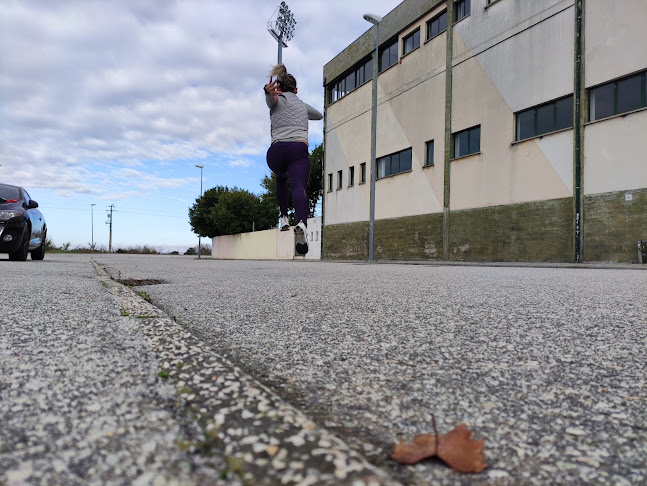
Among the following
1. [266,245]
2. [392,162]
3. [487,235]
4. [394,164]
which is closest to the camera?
[487,235]

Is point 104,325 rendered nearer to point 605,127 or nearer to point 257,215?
point 605,127

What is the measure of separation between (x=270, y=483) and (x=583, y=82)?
14673 millimetres

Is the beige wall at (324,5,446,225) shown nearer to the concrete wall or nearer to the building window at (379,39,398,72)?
the building window at (379,39,398,72)

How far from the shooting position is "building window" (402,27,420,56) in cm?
1933

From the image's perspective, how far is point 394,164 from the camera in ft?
65.9

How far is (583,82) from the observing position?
1251cm

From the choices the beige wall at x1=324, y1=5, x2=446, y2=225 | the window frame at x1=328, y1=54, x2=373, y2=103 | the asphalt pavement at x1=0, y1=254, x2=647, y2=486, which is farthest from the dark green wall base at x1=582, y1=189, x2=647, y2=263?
the window frame at x1=328, y1=54, x2=373, y2=103

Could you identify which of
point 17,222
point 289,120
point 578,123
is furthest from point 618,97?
point 17,222

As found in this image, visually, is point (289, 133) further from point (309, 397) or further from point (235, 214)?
point (235, 214)

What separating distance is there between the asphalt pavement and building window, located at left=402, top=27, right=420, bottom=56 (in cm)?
1957

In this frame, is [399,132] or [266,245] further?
[266,245]

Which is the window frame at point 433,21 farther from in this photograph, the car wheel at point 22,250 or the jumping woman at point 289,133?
the car wheel at point 22,250

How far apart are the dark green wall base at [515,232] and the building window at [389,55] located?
28.3 ft

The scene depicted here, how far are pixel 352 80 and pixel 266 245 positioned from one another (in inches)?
530
